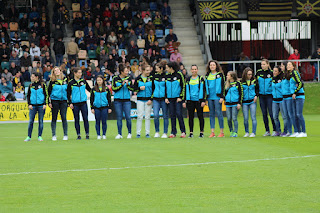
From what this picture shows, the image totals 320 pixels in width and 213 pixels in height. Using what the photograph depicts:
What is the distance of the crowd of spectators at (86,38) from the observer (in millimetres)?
32188

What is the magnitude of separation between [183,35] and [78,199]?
99.0 ft

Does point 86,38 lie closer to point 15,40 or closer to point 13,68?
point 15,40

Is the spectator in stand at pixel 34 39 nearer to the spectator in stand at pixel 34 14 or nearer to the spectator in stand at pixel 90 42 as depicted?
the spectator in stand at pixel 34 14

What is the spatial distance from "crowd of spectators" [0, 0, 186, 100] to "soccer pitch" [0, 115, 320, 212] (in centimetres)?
1710

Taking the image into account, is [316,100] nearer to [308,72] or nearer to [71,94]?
[308,72]

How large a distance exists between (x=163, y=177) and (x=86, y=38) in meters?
25.1

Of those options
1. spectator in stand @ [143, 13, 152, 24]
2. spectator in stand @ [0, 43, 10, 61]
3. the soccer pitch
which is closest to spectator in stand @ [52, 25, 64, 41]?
spectator in stand @ [0, 43, 10, 61]

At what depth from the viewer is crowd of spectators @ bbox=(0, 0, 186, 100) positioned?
32.2m

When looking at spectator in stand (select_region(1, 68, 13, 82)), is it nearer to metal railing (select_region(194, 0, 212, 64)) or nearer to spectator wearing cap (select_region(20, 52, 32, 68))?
spectator wearing cap (select_region(20, 52, 32, 68))

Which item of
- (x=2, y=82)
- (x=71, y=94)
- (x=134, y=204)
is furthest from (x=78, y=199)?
(x=2, y=82)

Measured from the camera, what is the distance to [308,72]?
32438mm

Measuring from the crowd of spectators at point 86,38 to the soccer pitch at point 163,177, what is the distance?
17.1 meters

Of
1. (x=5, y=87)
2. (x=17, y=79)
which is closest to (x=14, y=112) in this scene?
(x=5, y=87)

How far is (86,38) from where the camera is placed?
112ft
